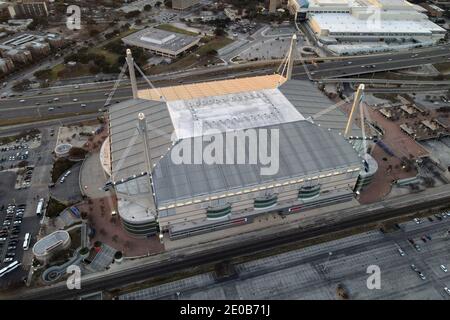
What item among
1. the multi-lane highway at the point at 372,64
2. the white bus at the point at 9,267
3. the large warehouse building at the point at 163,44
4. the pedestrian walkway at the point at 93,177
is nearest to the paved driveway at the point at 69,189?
the pedestrian walkway at the point at 93,177

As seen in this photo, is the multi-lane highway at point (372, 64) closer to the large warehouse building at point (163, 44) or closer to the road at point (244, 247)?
the large warehouse building at point (163, 44)

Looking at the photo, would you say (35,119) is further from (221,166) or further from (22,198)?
(221,166)

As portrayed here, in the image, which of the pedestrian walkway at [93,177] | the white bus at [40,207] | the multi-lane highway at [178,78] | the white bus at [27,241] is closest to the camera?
the white bus at [27,241]

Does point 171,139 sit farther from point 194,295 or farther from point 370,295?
point 370,295

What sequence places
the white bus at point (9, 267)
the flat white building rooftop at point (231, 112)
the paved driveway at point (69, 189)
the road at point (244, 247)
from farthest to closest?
the paved driveway at point (69, 189) → the flat white building rooftop at point (231, 112) → the white bus at point (9, 267) → the road at point (244, 247)

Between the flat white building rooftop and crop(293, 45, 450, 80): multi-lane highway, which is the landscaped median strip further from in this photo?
crop(293, 45, 450, 80): multi-lane highway
